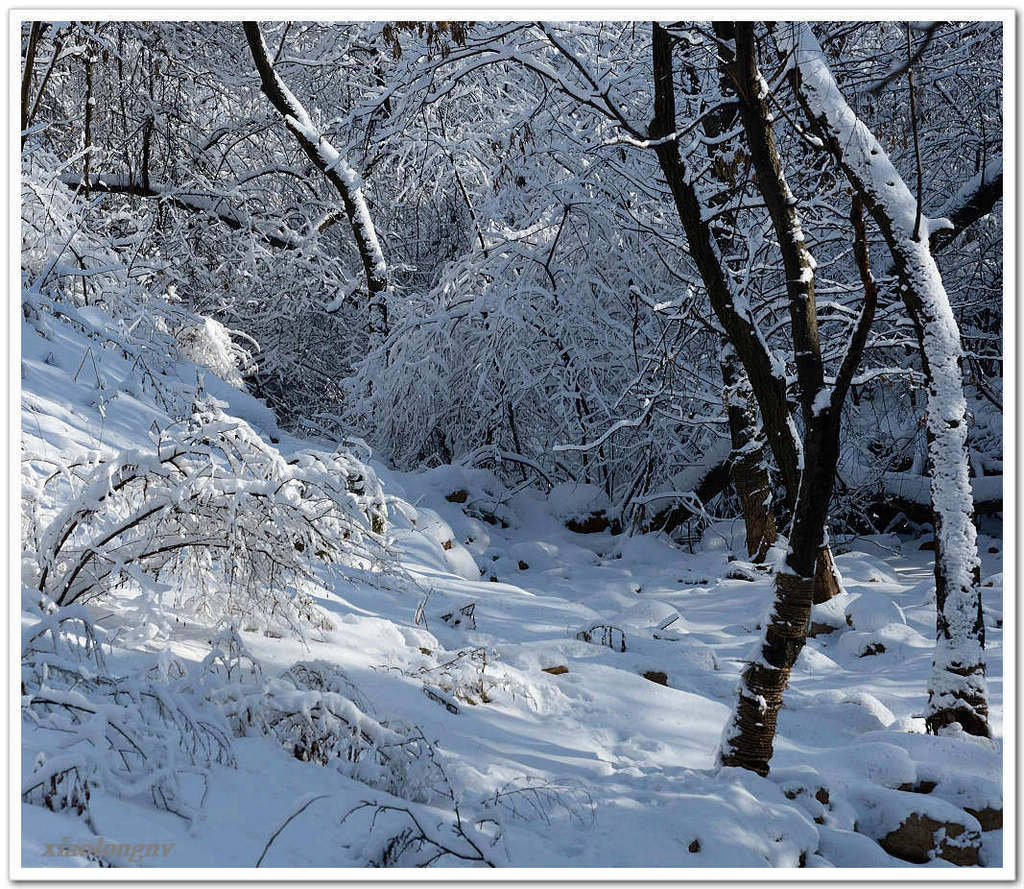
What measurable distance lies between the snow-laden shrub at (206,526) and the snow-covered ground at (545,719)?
0.53 feet

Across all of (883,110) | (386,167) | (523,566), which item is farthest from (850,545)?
(386,167)

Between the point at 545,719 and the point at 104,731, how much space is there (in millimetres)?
1980

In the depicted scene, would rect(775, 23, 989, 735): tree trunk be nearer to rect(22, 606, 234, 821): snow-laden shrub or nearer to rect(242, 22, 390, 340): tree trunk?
rect(22, 606, 234, 821): snow-laden shrub

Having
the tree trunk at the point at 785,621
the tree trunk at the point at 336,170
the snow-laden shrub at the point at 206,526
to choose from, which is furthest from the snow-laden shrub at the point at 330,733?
the tree trunk at the point at 336,170

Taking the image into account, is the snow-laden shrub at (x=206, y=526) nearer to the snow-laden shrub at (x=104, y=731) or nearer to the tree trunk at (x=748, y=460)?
the snow-laden shrub at (x=104, y=731)

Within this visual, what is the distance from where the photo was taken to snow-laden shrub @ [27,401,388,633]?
3320 millimetres

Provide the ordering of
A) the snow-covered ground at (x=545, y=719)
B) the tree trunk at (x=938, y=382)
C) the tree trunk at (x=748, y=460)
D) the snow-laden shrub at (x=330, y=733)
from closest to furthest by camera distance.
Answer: the snow-covered ground at (x=545, y=719) → the snow-laden shrub at (x=330, y=733) → the tree trunk at (x=938, y=382) → the tree trunk at (x=748, y=460)

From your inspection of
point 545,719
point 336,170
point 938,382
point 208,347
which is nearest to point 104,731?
point 545,719

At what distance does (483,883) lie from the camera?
2.61 metres

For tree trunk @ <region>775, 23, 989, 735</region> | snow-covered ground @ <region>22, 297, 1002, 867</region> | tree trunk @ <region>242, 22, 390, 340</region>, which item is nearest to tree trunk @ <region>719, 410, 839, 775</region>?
snow-covered ground @ <region>22, 297, 1002, 867</region>

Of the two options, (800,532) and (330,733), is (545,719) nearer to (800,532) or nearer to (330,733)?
(330,733)

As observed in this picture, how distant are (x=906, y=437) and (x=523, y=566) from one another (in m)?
3.54

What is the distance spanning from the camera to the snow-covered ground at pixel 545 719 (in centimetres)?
265

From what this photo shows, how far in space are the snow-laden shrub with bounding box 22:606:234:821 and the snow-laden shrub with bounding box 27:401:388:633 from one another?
364mm
